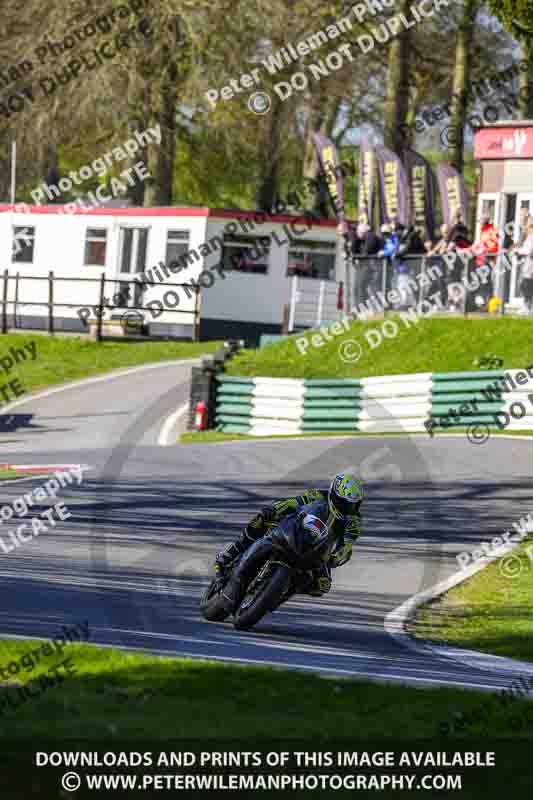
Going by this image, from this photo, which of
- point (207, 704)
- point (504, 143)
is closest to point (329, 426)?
point (504, 143)

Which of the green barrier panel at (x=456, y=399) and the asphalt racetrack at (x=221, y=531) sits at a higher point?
the green barrier panel at (x=456, y=399)

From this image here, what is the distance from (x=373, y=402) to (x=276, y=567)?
46.3 feet

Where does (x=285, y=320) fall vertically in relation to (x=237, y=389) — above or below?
above

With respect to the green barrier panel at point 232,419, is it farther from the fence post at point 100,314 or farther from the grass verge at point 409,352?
the fence post at point 100,314

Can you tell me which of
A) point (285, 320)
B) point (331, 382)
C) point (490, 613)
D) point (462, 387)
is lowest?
point (490, 613)

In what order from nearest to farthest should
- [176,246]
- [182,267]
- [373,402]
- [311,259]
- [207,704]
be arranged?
[207,704] < [373,402] < [182,267] < [176,246] < [311,259]

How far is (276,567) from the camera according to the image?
34.2 ft

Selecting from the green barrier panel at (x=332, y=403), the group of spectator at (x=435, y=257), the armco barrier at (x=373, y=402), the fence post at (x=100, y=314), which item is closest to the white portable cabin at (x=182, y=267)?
the fence post at (x=100, y=314)

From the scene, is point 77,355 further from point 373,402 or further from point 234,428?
point 373,402

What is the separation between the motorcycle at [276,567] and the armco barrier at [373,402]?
12.7 meters

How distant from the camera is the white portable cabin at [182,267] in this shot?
38.6 metres

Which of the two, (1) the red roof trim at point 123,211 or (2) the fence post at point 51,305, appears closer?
(2) the fence post at point 51,305

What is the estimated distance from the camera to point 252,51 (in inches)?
1660

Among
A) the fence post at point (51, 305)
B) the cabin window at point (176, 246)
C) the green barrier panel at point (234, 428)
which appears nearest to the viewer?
the green barrier panel at point (234, 428)
